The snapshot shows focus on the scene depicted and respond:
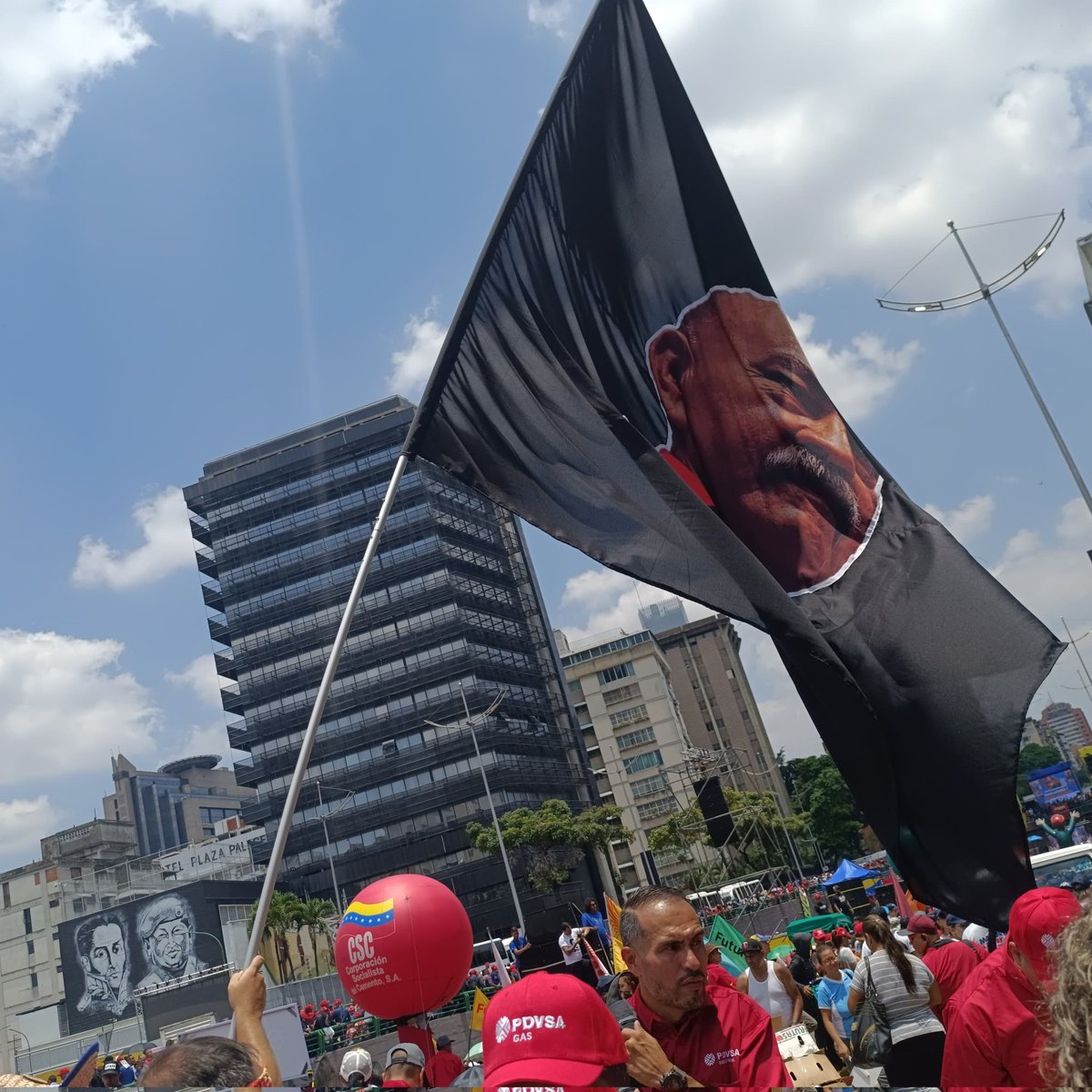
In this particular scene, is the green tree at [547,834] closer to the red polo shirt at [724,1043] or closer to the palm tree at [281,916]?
the palm tree at [281,916]

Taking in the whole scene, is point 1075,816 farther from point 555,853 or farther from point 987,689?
point 555,853

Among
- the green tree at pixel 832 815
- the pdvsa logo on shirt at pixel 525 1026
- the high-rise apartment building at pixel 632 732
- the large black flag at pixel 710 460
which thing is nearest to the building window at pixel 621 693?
the high-rise apartment building at pixel 632 732

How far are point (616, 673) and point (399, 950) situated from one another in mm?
98605

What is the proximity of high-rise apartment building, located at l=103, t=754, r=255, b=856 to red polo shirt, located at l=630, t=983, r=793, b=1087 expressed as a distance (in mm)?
175700

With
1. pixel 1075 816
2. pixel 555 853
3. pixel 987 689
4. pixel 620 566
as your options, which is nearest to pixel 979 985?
pixel 987 689

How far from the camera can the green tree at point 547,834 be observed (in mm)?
66500

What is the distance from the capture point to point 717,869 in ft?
221

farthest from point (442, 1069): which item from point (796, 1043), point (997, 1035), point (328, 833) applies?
point (328, 833)

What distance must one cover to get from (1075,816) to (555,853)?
44599 millimetres

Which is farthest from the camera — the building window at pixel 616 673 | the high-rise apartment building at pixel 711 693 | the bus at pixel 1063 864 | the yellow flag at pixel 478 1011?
the high-rise apartment building at pixel 711 693

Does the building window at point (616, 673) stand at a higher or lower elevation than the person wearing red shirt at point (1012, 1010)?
higher

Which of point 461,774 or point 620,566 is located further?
point 461,774

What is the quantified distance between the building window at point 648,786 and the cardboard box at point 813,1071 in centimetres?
9514

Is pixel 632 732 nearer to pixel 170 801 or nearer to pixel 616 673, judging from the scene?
pixel 616 673
